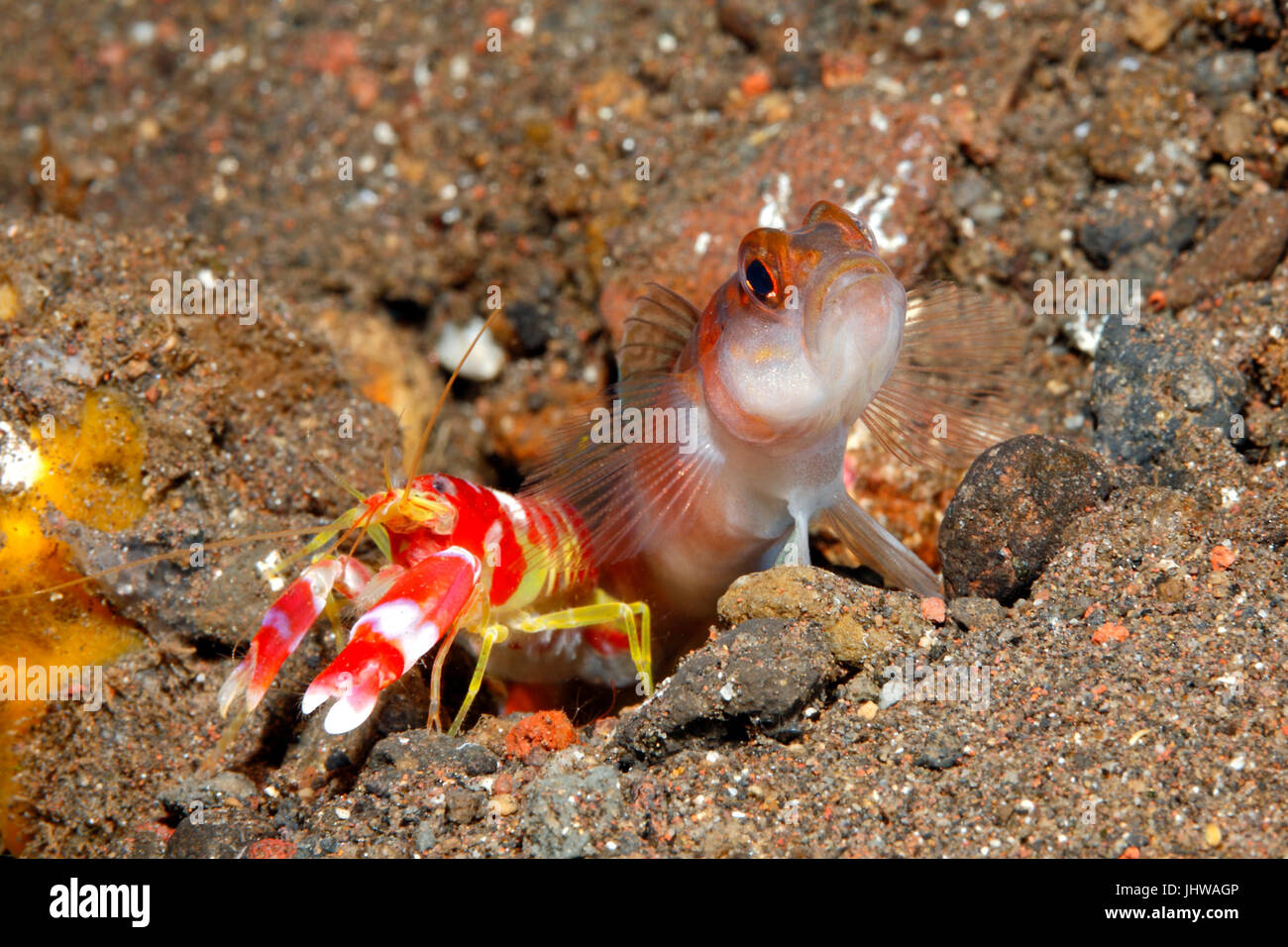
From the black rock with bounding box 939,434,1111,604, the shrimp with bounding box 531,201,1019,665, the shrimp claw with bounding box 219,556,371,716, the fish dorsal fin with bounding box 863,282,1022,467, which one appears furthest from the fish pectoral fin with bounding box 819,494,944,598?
the shrimp claw with bounding box 219,556,371,716

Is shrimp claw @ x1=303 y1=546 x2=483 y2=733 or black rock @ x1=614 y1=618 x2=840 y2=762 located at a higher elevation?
shrimp claw @ x1=303 y1=546 x2=483 y2=733

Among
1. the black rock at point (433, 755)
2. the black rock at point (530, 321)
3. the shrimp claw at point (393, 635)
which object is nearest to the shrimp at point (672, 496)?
the shrimp claw at point (393, 635)

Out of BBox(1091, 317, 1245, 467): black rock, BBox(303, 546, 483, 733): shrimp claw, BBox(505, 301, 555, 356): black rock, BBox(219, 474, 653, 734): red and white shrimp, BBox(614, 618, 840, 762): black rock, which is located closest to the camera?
BBox(303, 546, 483, 733): shrimp claw

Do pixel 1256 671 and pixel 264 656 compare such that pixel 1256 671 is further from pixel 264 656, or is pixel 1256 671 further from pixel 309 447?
pixel 309 447

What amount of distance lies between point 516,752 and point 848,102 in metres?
3.78

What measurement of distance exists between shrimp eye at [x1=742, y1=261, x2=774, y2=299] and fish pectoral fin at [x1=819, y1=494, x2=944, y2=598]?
105 cm

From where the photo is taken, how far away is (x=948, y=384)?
388 cm

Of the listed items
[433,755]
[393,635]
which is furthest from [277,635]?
[433,755]

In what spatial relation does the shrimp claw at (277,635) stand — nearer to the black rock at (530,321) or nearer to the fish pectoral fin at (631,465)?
the fish pectoral fin at (631,465)

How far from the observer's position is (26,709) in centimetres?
350

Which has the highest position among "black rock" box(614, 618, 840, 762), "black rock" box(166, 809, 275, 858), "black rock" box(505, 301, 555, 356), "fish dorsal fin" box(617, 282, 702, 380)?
"black rock" box(505, 301, 555, 356)

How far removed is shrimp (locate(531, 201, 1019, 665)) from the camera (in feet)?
9.82

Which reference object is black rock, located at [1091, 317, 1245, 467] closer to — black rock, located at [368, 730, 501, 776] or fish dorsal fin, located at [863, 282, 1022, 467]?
fish dorsal fin, located at [863, 282, 1022, 467]
